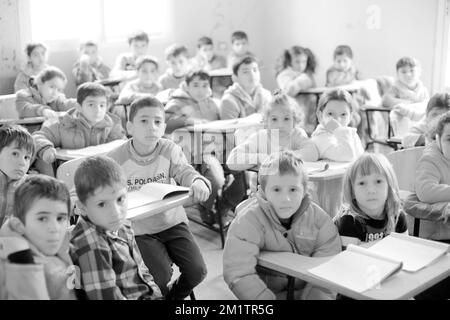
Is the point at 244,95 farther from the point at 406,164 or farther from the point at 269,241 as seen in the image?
the point at 269,241

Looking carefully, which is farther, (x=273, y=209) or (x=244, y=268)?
(x=273, y=209)

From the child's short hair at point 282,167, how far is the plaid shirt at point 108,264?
20.6 inches

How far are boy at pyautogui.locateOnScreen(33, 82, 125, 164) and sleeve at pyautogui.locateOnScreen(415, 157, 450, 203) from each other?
2.01m

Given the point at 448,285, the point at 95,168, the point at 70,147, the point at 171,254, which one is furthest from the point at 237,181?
the point at 95,168

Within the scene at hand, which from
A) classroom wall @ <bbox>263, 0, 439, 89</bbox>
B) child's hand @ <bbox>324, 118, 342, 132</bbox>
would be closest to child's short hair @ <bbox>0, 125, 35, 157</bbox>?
child's hand @ <bbox>324, 118, 342, 132</bbox>

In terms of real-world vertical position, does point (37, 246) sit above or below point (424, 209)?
above

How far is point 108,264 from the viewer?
6.05 feet

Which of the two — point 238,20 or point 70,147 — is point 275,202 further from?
point 238,20

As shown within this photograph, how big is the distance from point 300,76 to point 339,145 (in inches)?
115

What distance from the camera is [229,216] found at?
437cm

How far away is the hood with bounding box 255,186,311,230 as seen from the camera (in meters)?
2.15

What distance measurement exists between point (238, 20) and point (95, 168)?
5.98m

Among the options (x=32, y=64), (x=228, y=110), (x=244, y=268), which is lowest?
(x=244, y=268)

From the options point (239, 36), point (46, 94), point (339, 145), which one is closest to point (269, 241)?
point (339, 145)
